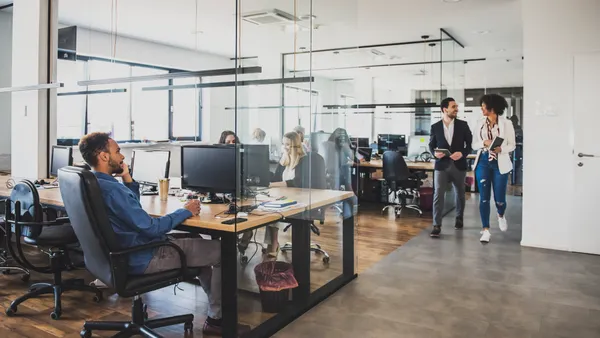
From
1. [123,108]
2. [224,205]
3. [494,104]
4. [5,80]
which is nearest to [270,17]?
[224,205]

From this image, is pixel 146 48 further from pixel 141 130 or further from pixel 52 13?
pixel 52 13

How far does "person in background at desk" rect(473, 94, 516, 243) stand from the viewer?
16.8 ft

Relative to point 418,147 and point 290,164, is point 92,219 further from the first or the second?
point 418,147

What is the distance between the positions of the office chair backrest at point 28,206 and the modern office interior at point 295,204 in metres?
0.01

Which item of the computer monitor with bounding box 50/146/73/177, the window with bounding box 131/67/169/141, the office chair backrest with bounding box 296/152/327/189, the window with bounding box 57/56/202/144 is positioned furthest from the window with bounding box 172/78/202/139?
the office chair backrest with bounding box 296/152/327/189

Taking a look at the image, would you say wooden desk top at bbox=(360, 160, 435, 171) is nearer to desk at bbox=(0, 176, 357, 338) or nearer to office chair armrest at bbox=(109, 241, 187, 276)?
desk at bbox=(0, 176, 357, 338)

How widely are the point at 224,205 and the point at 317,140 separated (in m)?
0.95

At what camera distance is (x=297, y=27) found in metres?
3.55

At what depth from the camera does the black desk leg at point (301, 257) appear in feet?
10.6

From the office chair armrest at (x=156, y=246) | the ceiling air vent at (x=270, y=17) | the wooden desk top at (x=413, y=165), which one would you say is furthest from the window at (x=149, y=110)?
the office chair armrest at (x=156, y=246)

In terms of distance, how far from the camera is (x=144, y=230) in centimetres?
246

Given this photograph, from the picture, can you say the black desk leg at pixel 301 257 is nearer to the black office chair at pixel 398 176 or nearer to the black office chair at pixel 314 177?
the black office chair at pixel 314 177

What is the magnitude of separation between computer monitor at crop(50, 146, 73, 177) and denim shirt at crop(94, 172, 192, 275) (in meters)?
2.34

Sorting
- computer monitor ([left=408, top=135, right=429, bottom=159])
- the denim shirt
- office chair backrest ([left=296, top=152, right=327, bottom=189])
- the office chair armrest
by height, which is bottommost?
the office chair armrest
